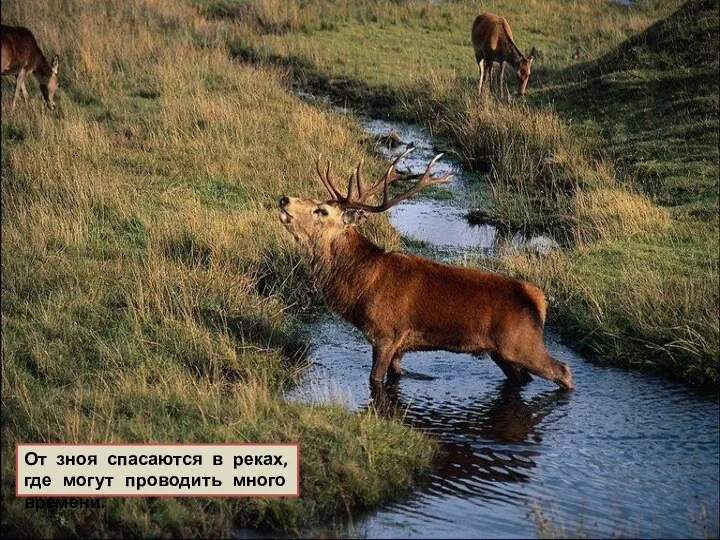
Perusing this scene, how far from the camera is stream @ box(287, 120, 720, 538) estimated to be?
20.5 feet

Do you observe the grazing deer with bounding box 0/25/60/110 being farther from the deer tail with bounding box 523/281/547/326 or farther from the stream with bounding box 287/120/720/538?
the deer tail with bounding box 523/281/547/326

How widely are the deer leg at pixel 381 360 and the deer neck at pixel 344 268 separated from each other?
408mm

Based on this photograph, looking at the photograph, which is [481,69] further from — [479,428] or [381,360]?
[479,428]

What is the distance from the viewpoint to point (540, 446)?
7449 mm

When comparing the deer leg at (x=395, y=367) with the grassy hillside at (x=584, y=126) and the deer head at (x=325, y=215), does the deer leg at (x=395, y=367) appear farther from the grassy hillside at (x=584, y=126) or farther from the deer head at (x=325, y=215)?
the grassy hillside at (x=584, y=126)

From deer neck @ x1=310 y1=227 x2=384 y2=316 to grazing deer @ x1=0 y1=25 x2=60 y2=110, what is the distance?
341 inches

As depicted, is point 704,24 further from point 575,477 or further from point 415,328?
point 575,477

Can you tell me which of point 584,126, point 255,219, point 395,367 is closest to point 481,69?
point 584,126

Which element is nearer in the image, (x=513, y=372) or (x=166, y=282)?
(x=513, y=372)

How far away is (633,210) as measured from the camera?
11.5 m

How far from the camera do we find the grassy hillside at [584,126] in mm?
9242

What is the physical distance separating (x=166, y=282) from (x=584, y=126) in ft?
25.5

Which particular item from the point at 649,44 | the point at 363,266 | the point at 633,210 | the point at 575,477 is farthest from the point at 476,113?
the point at 575,477

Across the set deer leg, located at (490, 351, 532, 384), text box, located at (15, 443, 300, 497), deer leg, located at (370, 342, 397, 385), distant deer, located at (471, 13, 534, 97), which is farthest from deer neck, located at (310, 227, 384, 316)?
distant deer, located at (471, 13, 534, 97)
